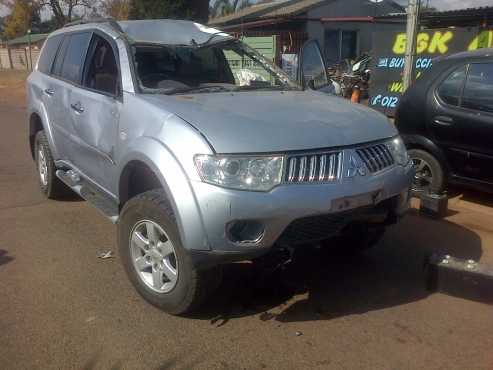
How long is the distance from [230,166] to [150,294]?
3.70 feet

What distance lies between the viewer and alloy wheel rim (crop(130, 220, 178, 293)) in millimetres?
3334

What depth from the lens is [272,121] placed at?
326 cm

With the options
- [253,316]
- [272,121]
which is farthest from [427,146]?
[253,316]

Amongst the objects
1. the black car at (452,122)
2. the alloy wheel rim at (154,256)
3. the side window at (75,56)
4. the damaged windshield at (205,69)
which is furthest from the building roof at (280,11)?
the alloy wheel rim at (154,256)

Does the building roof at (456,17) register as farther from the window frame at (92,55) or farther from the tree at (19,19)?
the tree at (19,19)

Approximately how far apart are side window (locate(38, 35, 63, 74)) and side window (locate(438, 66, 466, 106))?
409 centimetres

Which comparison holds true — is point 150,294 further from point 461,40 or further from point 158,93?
point 461,40

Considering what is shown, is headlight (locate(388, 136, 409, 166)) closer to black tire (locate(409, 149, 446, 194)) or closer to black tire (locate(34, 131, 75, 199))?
black tire (locate(409, 149, 446, 194))

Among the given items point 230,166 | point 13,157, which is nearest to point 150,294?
point 230,166

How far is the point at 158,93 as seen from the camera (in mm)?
3801

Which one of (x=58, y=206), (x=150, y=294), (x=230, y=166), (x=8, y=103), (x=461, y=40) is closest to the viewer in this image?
(x=230, y=166)

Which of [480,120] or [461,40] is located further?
[461,40]

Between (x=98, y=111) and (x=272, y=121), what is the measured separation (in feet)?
5.19

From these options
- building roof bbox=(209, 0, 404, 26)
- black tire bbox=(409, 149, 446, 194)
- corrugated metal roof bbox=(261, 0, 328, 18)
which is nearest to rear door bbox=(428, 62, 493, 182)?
black tire bbox=(409, 149, 446, 194)
